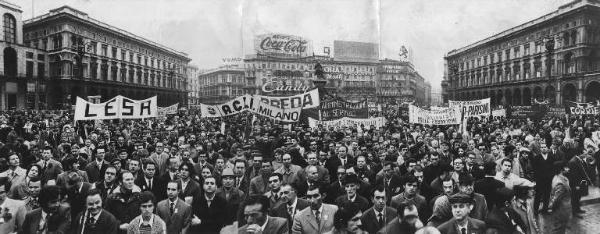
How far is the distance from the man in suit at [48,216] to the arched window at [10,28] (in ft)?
170

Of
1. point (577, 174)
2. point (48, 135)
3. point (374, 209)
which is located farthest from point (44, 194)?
point (48, 135)

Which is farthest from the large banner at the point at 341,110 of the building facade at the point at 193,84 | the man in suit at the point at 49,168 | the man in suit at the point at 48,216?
the building facade at the point at 193,84

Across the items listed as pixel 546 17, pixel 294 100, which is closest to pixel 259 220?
pixel 294 100

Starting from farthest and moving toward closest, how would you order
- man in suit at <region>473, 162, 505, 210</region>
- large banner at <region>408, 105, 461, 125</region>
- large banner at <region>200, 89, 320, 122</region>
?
large banner at <region>408, 105, 461, 125</region>, large banner at <region>200, 89, 320, 122</region>, man in suit at <region>473, 162, 505, 210</region>

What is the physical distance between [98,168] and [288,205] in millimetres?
4623

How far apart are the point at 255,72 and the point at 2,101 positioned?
61.3 meters

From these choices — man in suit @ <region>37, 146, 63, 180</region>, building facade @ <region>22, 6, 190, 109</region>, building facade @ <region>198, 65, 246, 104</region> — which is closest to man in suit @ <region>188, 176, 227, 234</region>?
man in suit @ <region>37, 146, 63, 180</region>

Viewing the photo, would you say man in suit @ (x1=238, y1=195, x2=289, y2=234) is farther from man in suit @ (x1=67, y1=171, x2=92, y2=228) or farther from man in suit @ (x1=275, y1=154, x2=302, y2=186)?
man in suit @ (x1=67, y1=171, x2=92, y2=228)

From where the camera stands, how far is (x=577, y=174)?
870 cm

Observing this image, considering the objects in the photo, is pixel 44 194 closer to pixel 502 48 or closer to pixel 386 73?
pixel 502 48

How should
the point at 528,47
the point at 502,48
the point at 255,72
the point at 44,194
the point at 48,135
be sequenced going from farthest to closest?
the point at 255,72
the point at 502,48
the point at 528,47
the point at 48,135
the point at 44,194

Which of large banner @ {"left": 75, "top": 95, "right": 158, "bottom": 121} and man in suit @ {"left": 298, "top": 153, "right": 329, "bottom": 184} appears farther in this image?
large banner @ {"left": 75, "top": 95, "right": 158, "bottom": 121}

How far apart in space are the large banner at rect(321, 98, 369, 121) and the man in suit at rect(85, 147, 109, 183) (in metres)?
9.59

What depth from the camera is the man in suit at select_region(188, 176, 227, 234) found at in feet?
18.7
